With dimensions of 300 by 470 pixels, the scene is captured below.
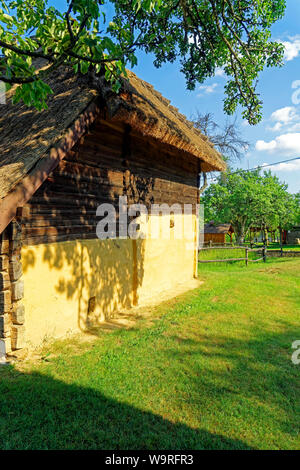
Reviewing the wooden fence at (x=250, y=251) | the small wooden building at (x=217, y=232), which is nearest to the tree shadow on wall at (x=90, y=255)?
the wooden fence at (x=250, y=251)

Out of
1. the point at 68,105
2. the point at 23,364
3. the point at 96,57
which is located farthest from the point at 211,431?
the point at 68,105

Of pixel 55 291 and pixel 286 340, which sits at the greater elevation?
pixel 55 291

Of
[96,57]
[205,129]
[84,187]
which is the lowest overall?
[84,187]

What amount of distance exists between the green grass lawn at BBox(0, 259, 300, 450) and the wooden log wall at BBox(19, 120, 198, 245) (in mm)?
2011

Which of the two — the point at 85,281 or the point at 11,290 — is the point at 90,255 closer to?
the point at 85,281

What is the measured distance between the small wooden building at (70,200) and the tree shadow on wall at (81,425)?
111cm

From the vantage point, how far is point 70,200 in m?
4.91

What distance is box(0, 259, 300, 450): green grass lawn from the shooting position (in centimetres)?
263

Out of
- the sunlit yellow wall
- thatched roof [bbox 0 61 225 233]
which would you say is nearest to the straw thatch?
thatched roof [bbox 0 61 225 233]

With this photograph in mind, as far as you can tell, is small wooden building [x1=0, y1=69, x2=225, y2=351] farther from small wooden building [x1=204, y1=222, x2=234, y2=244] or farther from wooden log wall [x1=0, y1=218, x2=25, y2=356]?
small wooden building [x1=204, y1=222, x2=234, y2=244]

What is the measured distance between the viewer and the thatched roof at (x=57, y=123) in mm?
3824

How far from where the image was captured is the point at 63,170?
4715 millimetres
